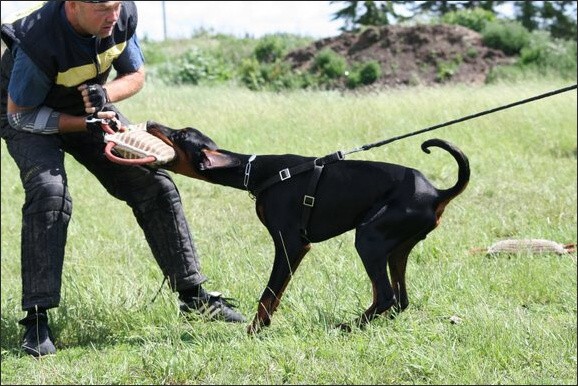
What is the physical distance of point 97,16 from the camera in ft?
14.4

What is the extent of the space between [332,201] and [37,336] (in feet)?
5.76

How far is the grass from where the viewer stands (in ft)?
12.5

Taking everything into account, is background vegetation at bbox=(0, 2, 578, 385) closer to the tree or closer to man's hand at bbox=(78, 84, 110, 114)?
man's hand at bbox=(78, 84, 110, 114)

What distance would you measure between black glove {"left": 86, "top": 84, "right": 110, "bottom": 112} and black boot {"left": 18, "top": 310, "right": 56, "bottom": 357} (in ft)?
3.88

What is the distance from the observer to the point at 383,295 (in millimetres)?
4234

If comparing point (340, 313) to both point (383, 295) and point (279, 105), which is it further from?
point (279, 105)

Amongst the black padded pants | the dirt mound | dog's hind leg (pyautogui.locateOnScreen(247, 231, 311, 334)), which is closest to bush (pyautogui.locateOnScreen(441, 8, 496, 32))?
the dirt mound

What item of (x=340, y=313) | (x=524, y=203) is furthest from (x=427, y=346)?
(x=524, y=203)

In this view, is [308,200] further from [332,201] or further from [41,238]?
[41,238]

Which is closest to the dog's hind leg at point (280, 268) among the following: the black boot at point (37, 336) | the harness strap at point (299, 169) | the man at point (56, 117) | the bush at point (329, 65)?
the harness strap at point (299, 169)

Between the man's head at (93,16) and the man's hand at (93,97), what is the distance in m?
Answer: 0.29

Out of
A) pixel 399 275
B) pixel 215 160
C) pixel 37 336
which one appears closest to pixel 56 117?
pixel 215 160

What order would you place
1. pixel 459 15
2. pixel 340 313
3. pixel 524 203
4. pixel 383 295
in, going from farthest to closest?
1. pixel 459 15
2. pixel 524 203
3. pixel 340 313
4. pixel 383 295

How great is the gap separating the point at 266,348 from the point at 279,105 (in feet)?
33.4
